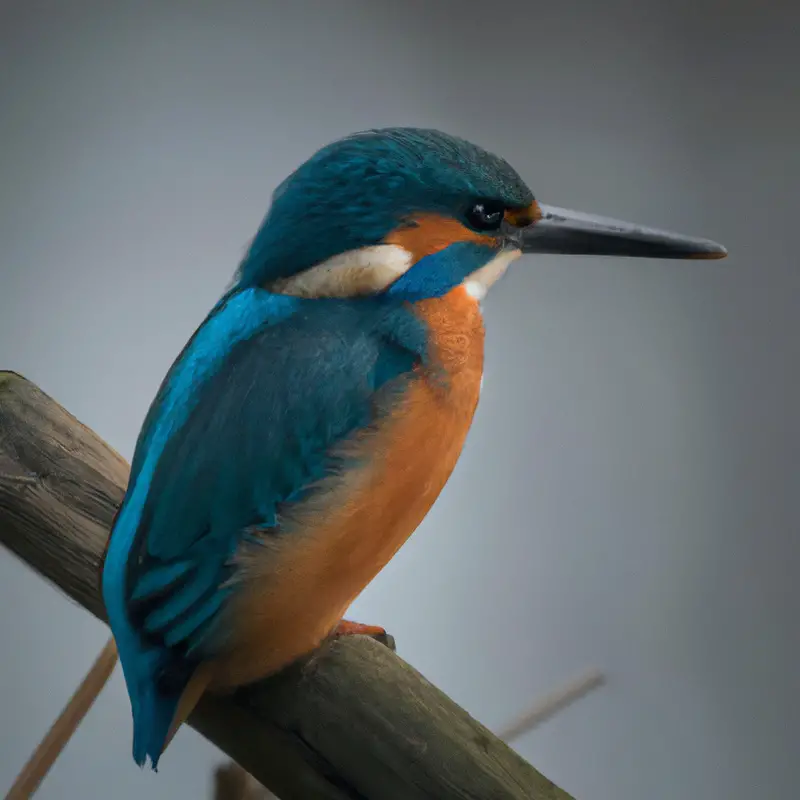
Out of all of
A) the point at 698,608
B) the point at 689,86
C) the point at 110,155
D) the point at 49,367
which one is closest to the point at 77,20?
the point at 110,155

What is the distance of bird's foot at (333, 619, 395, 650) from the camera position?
0.55 metres

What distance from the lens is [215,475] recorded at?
0.43 meters

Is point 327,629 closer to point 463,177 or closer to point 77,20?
point 463,177

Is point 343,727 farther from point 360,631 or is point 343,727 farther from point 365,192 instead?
point 365,192

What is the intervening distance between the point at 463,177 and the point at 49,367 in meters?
0.62

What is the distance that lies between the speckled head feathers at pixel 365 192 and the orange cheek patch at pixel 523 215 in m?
0.03

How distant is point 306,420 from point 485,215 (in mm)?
173

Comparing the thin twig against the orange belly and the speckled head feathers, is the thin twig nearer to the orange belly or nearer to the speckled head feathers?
the orange belly

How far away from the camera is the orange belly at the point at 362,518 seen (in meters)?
0.44

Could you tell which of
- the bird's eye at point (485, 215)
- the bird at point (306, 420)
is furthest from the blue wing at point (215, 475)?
the bird's eye at point (485, 215)

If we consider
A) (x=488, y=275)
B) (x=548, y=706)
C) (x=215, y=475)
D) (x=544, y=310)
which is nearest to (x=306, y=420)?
(x=215, y=475)

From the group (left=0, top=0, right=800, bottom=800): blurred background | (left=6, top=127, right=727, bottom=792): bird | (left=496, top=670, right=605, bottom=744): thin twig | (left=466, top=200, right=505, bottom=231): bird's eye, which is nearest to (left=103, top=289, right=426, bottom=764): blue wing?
(left=6, top=127, right=727, bottom=792): bird

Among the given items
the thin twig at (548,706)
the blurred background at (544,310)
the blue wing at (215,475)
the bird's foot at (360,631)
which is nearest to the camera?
the blue wing at (215,475)

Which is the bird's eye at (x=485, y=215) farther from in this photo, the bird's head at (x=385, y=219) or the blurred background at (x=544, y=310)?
the blurred background at (x=544, y=310)
